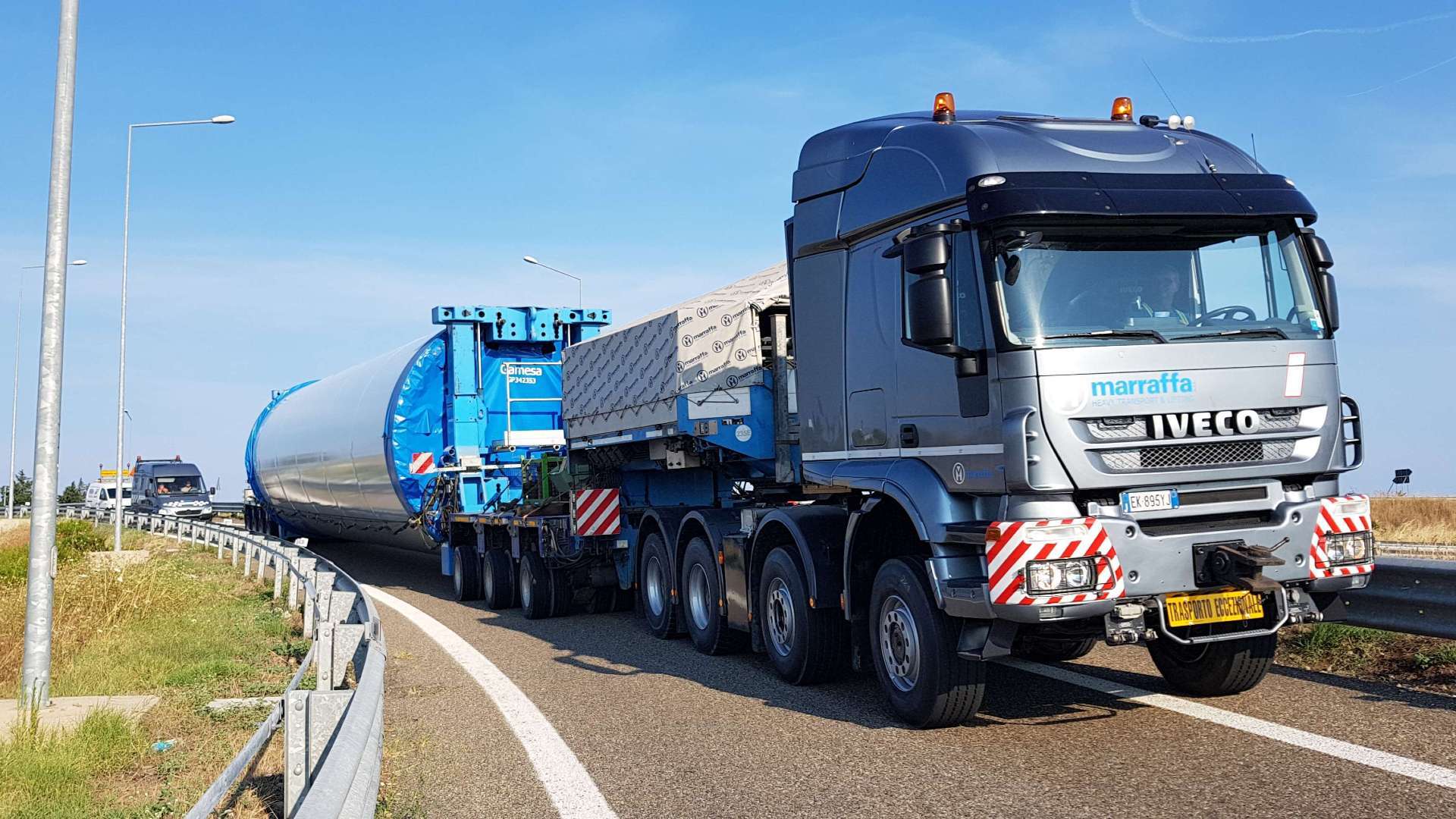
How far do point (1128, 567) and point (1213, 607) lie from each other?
0.55 m

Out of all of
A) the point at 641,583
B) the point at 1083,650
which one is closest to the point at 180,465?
the point at 641,583

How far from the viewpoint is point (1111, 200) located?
6945 mm

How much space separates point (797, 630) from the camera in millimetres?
9086

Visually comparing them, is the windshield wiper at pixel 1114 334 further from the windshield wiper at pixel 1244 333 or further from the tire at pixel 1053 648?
the tire at pixel 1053 648

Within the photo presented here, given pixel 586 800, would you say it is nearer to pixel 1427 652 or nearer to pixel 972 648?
pixel 972 648

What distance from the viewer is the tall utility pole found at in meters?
9.09

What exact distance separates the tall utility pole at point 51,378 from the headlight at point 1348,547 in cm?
825

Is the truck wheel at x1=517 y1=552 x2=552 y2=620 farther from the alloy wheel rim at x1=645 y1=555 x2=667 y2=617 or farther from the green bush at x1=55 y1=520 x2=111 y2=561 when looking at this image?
the green bush at x1=55 y1=520 x2=111 y2=561

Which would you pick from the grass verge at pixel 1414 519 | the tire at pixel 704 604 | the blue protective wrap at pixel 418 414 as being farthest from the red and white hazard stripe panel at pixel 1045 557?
the blue protective wrap at pixel 418 414

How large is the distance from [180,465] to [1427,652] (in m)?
49.8

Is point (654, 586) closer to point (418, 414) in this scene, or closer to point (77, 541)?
point (418, 414)

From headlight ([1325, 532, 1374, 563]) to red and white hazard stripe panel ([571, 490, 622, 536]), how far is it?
858 cm

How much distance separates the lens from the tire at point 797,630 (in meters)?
8.97

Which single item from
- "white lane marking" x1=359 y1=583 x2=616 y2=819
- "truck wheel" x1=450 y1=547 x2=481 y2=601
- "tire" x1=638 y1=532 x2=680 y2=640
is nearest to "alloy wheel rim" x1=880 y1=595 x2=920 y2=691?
"white lane marking" x1=359 y1=583 x2=616 y2=819
